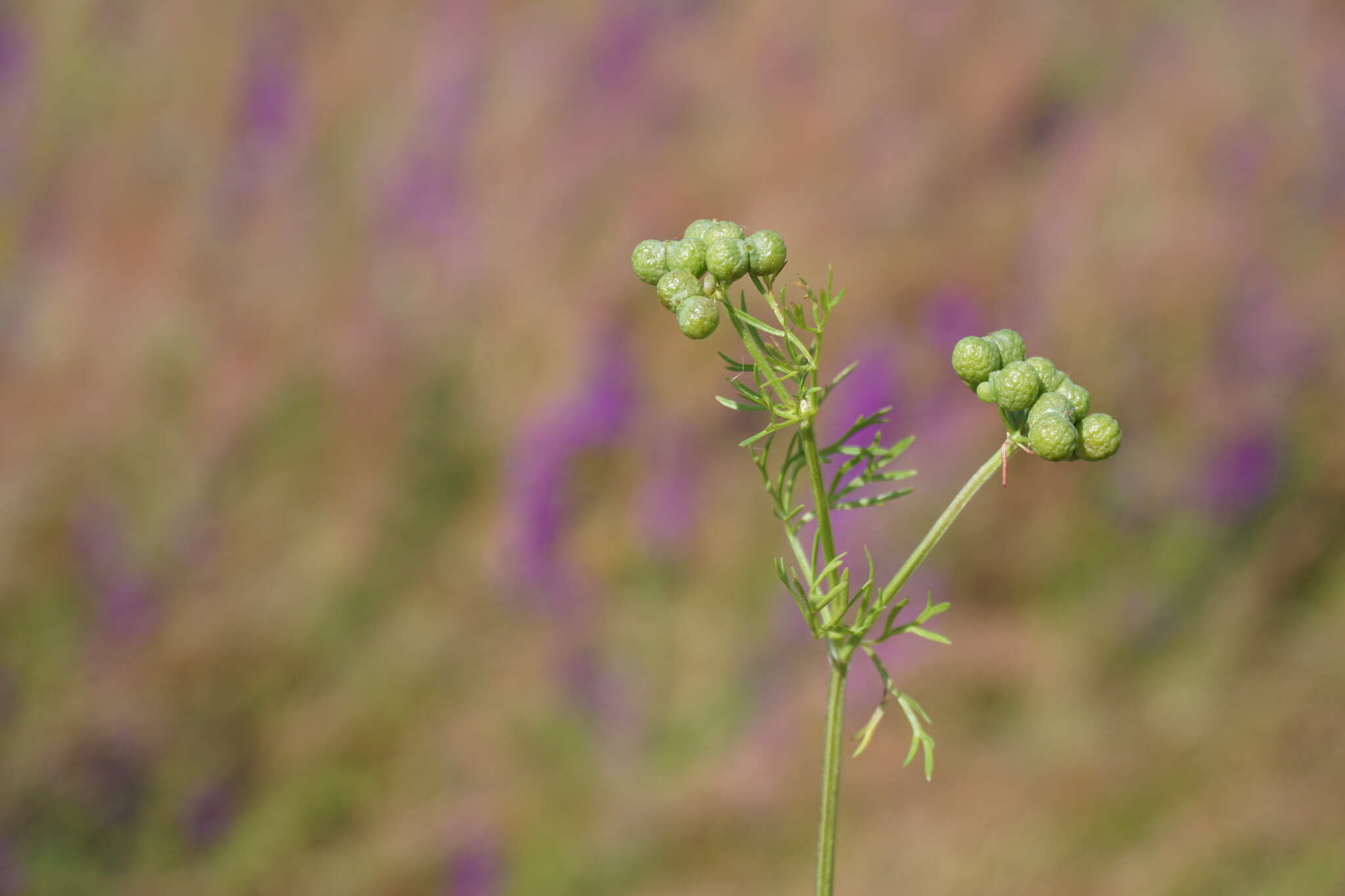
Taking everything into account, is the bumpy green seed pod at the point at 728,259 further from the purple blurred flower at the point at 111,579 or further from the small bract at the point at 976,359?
the purple blurred flower at the point at 111,579

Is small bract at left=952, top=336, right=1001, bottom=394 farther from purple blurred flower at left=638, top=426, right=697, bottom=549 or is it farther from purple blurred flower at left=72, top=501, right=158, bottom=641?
purple blurred flower at left=72, top=501, right=158, bottom=641

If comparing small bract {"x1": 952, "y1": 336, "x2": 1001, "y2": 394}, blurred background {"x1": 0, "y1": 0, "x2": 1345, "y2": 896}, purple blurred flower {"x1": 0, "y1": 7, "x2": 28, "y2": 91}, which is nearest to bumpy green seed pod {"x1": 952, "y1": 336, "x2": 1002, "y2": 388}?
small bract {"x1": 952, "y1": 336, "x2": 1001, "y2": 394}

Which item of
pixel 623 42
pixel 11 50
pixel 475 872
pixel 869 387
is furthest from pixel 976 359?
pixel 11 50

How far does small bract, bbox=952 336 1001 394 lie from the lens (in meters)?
0.54

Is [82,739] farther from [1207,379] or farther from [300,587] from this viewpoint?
[1207,379]

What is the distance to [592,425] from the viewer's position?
224 centimetres

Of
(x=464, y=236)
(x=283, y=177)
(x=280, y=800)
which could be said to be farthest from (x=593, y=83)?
(x=280, y=800)

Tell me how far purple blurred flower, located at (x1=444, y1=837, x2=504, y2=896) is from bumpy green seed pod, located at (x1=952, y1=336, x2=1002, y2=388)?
1.77m

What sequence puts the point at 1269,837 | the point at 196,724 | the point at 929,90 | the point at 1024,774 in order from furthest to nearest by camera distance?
1. the point at 929,90
2. the point at 196,724
3. the point at 1024,774
4. the point at 1269,837

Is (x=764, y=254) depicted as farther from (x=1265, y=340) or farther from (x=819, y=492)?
(x=1265, y=340)

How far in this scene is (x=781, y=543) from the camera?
7.12 ft

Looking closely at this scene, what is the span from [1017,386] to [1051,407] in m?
0.02

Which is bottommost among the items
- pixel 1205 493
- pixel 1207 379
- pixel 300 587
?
pixel 1205 493

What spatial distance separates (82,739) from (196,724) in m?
0.19
